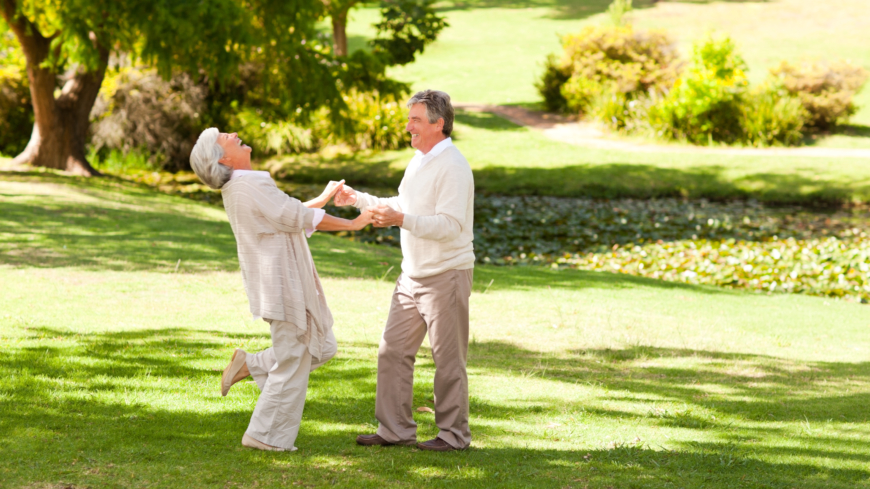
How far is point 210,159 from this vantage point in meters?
3.91

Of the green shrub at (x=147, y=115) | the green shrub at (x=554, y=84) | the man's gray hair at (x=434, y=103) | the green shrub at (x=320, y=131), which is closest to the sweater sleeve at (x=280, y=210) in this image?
the man's gray hair at (x=434, y=103)

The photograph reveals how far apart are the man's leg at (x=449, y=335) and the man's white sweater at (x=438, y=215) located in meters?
0.08

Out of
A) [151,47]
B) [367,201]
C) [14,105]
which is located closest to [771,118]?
[151,47]

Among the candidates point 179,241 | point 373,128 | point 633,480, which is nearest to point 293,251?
point 633,480

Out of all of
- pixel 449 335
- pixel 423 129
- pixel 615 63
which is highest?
pixel 615 63

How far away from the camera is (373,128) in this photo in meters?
24.5

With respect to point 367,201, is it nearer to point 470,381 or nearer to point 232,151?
point 232,151

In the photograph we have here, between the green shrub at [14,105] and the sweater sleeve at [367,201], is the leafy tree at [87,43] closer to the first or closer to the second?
the green shrub at [14,105]

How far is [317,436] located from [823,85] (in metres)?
25.5

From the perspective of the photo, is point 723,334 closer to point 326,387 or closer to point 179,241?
point 326,387

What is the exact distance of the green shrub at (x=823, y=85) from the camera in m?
25.0

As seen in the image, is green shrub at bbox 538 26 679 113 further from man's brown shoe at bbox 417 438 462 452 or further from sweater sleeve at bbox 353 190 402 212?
man's brown shoe at bbox 417 438 462 452

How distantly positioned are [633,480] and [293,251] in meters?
2.15

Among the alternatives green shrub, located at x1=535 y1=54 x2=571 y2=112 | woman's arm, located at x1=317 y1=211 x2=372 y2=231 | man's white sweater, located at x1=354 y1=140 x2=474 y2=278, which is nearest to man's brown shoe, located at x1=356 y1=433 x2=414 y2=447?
man's white sweater, located at x1=354 y1=140 x2=474 y2=278
